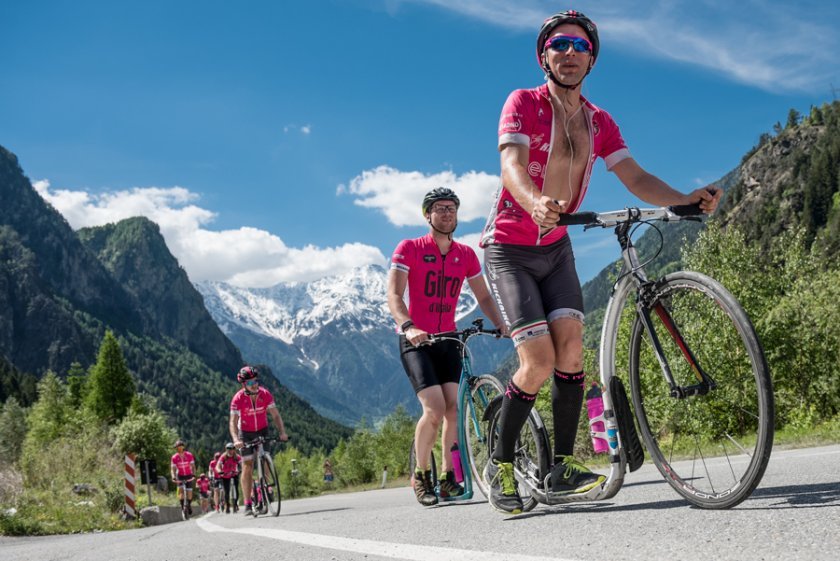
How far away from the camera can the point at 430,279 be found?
263 inches

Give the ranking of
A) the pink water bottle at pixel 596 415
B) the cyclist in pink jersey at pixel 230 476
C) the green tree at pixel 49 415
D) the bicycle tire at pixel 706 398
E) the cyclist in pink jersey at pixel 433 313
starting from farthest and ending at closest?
the green tree at pixel 49 415 < the cyclist in pink jersey at pixel 230 476 < the cyclist in pink jersey at pixel 433 313 < the pink water bottle at pixel 596 415 < the bicycle tire at pixel 706 398

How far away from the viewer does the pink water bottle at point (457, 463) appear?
6.39 m

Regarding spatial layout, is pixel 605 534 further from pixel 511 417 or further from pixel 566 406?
pixel 511 417

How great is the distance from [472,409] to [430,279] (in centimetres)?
141

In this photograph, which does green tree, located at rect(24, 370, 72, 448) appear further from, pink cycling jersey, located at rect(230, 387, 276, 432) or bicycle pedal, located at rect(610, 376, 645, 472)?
bicycle pedal, located at rect(610, 376, 645, 472)

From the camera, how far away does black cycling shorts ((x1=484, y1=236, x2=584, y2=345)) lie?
3928mm

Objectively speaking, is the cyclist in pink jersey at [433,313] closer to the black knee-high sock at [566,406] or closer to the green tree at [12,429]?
the black knee-high sock at [566,406]

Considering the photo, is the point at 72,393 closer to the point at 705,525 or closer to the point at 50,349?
the point at 705,525

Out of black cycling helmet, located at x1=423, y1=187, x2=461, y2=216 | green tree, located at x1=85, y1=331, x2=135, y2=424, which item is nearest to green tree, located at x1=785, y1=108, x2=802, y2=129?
green tree, located at x1=85, y1=331, x2=135, y2=424

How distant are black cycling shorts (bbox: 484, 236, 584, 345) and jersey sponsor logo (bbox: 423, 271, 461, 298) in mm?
2454

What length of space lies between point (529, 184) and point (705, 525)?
5.68 feet

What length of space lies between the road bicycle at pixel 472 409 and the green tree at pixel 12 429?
8303cm

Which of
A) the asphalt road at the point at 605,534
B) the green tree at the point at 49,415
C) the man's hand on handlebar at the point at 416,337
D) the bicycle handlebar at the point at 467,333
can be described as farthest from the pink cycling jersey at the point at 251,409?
the green tree at the point at 49,415

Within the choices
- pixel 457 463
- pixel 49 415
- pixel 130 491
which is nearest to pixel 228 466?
pixel 130 491
